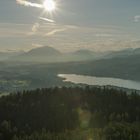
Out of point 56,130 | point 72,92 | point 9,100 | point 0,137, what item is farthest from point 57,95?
point 0,137

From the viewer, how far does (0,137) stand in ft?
436

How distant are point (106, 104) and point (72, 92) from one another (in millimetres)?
24206

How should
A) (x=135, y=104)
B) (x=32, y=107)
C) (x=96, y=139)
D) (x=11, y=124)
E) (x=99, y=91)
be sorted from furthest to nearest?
(x=99, y=91)
(x=135, y=104)
(x=32, y=107)
(x=11, y=124)
(x=96, y=139)

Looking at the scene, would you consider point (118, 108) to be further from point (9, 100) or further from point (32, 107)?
point (9, 100)

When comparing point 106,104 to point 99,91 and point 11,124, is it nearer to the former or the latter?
point 99,91

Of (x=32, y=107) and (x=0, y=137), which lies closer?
(x=0, y=137)

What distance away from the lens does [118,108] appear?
546ft

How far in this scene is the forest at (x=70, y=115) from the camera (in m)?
128

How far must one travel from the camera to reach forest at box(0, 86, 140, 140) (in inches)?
5039

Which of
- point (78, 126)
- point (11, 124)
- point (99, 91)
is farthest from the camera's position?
point (99, 91)

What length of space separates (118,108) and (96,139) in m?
49.6

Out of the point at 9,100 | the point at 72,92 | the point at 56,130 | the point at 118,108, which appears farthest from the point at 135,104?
the point at 9,100

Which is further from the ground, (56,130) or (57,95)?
(57,95)

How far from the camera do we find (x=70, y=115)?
15700 cm
